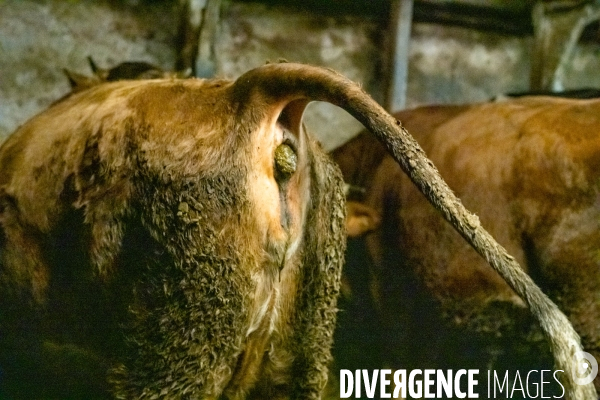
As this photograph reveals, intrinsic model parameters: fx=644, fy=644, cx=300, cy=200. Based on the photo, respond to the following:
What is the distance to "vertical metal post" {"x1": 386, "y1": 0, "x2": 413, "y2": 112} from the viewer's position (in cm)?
346

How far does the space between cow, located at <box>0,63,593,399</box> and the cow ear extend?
26.4 inches

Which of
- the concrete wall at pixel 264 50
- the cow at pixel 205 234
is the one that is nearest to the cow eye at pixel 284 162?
the cow at pixel 205 234

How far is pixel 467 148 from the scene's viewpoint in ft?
7.61

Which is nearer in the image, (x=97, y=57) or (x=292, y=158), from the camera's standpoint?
(x=292, y=158)

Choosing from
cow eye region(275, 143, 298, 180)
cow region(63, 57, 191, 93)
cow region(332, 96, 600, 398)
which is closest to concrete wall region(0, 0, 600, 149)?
cow region(63, 57, 191, 93)

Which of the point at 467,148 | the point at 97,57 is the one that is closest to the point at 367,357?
the point at 467,148

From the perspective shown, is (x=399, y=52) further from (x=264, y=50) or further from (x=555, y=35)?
(x=555, y=35)

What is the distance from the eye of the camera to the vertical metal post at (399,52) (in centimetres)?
346

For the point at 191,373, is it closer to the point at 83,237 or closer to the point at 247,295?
the point at 247,295

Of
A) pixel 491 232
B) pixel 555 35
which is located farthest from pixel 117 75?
pixel 555 35

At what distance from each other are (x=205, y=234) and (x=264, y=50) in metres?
2.17

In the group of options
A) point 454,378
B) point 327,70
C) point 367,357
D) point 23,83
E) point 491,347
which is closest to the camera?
point 327,70

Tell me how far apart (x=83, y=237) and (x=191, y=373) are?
0.44 metres

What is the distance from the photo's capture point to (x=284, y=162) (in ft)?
5.11
